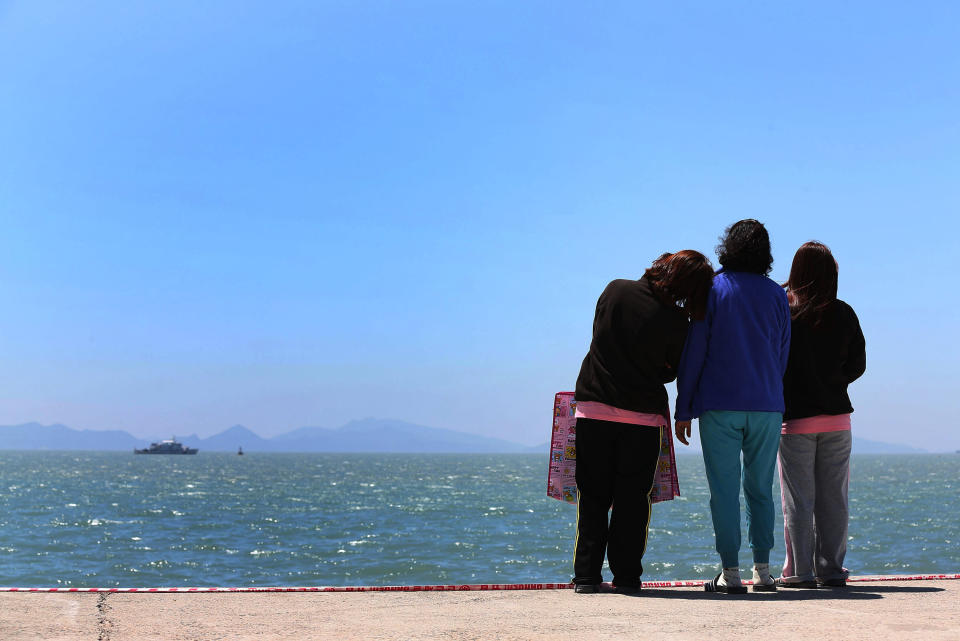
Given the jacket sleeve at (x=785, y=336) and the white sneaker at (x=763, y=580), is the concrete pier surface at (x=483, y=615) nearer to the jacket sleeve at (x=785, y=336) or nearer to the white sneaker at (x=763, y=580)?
the white sneaker at (x=763, y=580)

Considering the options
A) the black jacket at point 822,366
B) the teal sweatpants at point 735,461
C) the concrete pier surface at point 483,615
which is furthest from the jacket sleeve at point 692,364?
the concrete pier surface at point 483,615

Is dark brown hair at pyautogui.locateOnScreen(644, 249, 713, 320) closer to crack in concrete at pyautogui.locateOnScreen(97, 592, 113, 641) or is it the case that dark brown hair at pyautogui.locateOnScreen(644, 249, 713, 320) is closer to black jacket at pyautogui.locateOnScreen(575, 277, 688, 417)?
black jacket at pyautogui.locateOnScreen(575, 277, 688, 417)

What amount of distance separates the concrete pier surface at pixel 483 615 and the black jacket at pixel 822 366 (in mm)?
970

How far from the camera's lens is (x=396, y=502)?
4278cm

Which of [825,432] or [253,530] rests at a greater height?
[825,432]

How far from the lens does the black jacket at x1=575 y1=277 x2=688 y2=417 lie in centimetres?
453

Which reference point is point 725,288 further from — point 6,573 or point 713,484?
point 6,573

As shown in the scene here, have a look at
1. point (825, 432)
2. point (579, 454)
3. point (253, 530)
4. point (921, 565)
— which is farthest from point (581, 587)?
point (253, 530)

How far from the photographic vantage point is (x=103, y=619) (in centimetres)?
356

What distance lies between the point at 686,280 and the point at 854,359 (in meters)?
1.18

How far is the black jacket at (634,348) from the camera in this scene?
4.53 m

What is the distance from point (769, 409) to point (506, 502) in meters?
38.1

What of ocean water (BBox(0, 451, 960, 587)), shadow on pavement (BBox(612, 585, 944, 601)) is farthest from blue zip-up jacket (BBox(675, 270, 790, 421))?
ocean water (BBox(0, 451, 960, 587))

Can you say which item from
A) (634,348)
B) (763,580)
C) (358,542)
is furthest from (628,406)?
(358,542)
